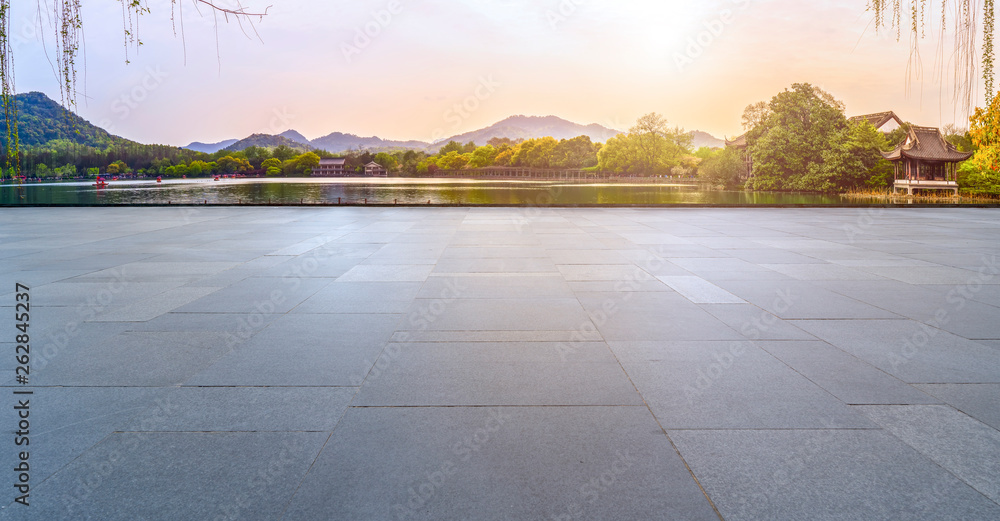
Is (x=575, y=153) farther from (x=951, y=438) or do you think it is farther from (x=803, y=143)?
(x=951, y=438)

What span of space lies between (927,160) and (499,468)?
65932mm

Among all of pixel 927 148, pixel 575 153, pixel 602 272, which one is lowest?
pixel 602 272

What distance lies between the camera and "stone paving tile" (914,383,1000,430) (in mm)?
3613

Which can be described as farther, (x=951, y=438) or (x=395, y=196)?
(x=395, y=196)

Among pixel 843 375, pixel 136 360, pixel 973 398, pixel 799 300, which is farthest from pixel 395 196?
pixel 973 398

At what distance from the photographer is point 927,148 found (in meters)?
52.5

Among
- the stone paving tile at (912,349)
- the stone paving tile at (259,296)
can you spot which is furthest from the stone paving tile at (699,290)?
the stone paving tile at (259,296)

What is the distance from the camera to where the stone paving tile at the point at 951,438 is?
288 centimetres

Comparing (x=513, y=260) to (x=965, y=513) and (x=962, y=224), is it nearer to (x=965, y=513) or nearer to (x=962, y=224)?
(x=965, y=513)

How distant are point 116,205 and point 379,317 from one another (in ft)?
81.7

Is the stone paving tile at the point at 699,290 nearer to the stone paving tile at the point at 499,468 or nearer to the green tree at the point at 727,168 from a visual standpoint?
the stone paving tile at the point at 499,468

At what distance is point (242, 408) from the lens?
3729mm

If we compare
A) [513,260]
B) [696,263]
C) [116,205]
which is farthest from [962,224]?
[116,205]

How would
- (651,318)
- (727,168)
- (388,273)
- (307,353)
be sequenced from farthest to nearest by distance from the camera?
(727,168)
(388,273)
(651,318)
(307,353)
